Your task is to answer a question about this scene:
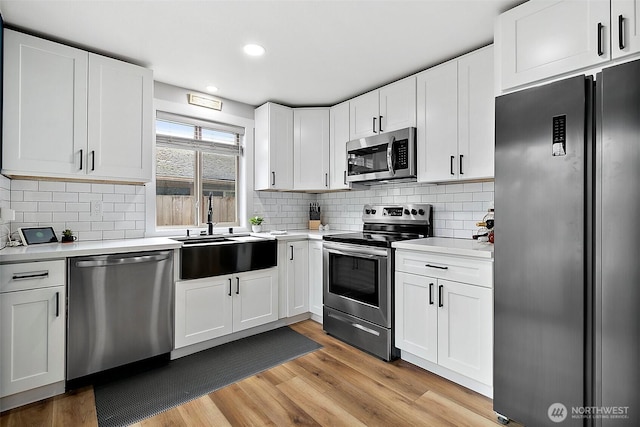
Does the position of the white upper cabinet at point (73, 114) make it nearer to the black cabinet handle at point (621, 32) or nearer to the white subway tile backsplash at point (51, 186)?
the white subway tile backsplash at point (51, 186)

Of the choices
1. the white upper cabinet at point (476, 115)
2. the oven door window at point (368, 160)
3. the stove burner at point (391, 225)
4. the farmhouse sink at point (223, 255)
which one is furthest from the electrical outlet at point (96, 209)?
the white upper cabinet at point (476, 115)

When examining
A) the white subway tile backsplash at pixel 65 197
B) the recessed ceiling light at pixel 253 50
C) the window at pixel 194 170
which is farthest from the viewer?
the window at pixel 194 170

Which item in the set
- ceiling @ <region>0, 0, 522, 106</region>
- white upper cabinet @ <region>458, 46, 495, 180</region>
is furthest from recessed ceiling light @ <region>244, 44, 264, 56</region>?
white upper cabinet @ <region>458, 46, 495, 180</region>

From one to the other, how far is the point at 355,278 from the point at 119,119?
236cm

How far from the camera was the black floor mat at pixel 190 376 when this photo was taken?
1.92 meters

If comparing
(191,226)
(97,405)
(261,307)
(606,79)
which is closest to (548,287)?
(606,79)

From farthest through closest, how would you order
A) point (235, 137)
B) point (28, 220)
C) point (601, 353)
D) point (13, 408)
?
point (235, 137) → point (28, 220) → point (13, 408) → point (601, 353)

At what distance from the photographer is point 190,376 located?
7.59 feet

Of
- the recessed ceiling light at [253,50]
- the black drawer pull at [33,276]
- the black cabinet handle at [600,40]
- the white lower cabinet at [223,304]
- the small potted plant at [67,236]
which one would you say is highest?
the recessed ceiling light at [253,50]

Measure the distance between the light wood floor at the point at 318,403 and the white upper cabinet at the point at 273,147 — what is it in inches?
77.7

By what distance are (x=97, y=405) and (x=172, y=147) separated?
2.26 meters

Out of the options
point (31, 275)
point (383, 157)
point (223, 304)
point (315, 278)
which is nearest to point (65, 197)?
point (31, 275)

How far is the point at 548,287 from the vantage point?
1.61m

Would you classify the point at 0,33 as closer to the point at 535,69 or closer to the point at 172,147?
the point at 172,147
